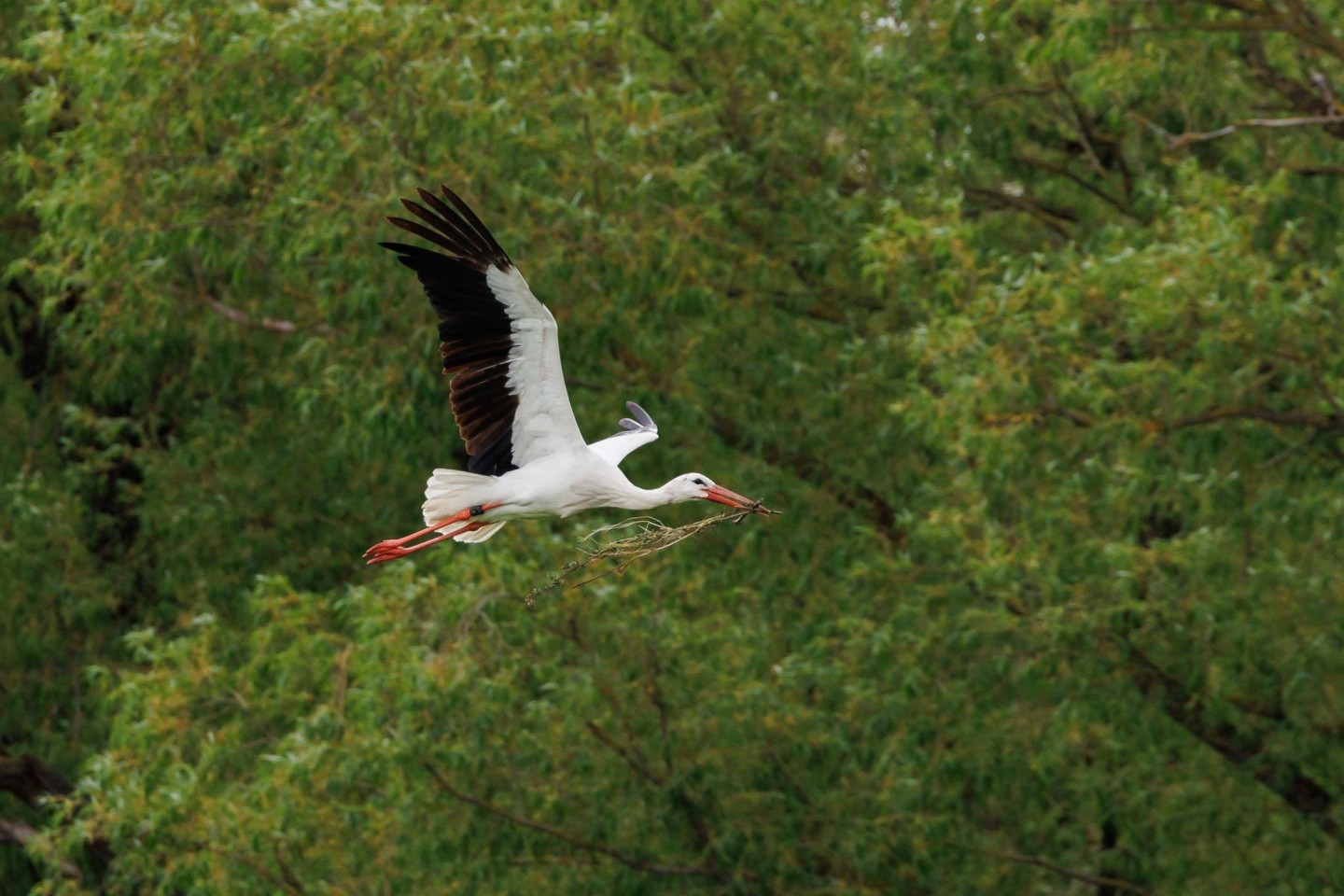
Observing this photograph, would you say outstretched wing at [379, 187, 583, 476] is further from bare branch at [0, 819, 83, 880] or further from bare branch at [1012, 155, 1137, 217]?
bare branch at [0, 819, 83, 880]

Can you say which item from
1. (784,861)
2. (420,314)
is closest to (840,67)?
(420,314)

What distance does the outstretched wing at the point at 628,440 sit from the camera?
8.96 meters

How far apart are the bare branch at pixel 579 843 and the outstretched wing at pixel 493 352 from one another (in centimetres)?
407

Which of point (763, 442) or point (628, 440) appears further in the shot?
point (763, 442)

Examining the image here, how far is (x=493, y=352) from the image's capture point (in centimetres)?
819

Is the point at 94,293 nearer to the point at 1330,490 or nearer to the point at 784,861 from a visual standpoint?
the point at 784,861

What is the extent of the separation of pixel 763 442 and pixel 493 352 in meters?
6.38

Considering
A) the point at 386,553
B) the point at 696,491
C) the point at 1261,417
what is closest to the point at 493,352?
the point at 696,491

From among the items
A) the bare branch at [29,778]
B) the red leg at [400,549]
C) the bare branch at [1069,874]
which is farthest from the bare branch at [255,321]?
the red leg at [400,549]

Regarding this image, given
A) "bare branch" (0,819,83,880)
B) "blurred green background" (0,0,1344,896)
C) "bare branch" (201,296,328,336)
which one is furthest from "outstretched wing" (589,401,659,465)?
"bare branch" (0,819,83,880)

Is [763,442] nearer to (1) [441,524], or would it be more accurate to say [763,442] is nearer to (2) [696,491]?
(1) [441,524]

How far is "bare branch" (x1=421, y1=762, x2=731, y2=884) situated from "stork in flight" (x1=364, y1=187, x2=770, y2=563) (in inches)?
156

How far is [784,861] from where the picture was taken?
40.8 ft

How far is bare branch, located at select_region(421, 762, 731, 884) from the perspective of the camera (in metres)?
12.1
